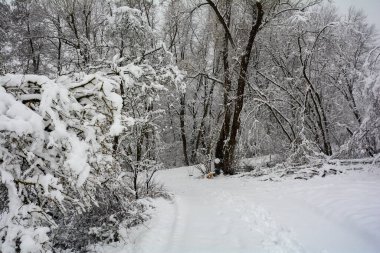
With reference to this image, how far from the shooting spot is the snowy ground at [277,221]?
5.56 m

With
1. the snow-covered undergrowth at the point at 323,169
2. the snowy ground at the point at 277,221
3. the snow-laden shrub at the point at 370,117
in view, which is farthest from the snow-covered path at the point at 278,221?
the snow-laden shrub at the point at 370,117

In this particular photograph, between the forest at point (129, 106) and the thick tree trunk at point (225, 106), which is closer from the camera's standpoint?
the forest at point (129, 106)

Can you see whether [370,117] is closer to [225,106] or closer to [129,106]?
[129,106]

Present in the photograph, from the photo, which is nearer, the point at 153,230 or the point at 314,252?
the point at 314,252

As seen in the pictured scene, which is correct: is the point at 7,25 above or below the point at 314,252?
above

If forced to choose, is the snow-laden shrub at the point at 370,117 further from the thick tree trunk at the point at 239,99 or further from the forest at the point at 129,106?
the thick tree trunk at the point at 239,99

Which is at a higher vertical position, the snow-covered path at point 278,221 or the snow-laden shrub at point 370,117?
the snow-laden shrub at point 370,117

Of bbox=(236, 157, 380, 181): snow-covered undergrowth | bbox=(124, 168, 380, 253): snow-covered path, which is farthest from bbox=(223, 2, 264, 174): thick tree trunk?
bbox=(124, 168, 380, 253): snow-covered path

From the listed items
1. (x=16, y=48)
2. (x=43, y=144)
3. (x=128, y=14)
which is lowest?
(x=43, y=144)

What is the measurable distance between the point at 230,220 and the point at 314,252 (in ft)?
7.57

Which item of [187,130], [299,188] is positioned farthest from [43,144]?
[187,130]

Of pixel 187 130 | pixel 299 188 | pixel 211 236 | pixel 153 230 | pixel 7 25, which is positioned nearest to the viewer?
pixel 211 236

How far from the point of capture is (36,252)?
3.60 meters

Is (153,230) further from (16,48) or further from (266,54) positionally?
(16,48)
